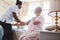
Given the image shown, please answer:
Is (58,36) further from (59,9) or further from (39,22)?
(39,22)

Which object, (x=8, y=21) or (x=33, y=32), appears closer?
(x=33, y=32)

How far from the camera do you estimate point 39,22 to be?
2.24 meters

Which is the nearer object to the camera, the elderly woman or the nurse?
the elderly woman

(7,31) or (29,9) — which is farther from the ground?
(29,9)

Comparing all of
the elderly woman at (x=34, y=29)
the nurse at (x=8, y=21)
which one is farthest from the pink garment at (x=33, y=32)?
the nurse at (x=8, y=21)

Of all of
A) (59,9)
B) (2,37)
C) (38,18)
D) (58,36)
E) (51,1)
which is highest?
(51,1)

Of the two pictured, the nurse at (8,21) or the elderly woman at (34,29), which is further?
the nurse at (8,21)

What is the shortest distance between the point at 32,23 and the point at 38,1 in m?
3.70

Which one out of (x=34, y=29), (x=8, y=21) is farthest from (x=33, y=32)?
(x=8, y=21)

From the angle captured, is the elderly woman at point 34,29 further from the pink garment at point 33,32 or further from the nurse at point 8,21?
the nurse at point 8,21

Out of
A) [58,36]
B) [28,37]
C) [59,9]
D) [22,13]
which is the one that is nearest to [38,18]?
[28,37]

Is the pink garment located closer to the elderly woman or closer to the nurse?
the elderly woman

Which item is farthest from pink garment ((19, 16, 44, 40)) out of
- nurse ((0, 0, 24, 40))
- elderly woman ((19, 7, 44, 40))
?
nurse ((0, 0, 24, 40))

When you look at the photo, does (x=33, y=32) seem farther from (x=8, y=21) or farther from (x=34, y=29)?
(x=8, y=21)
